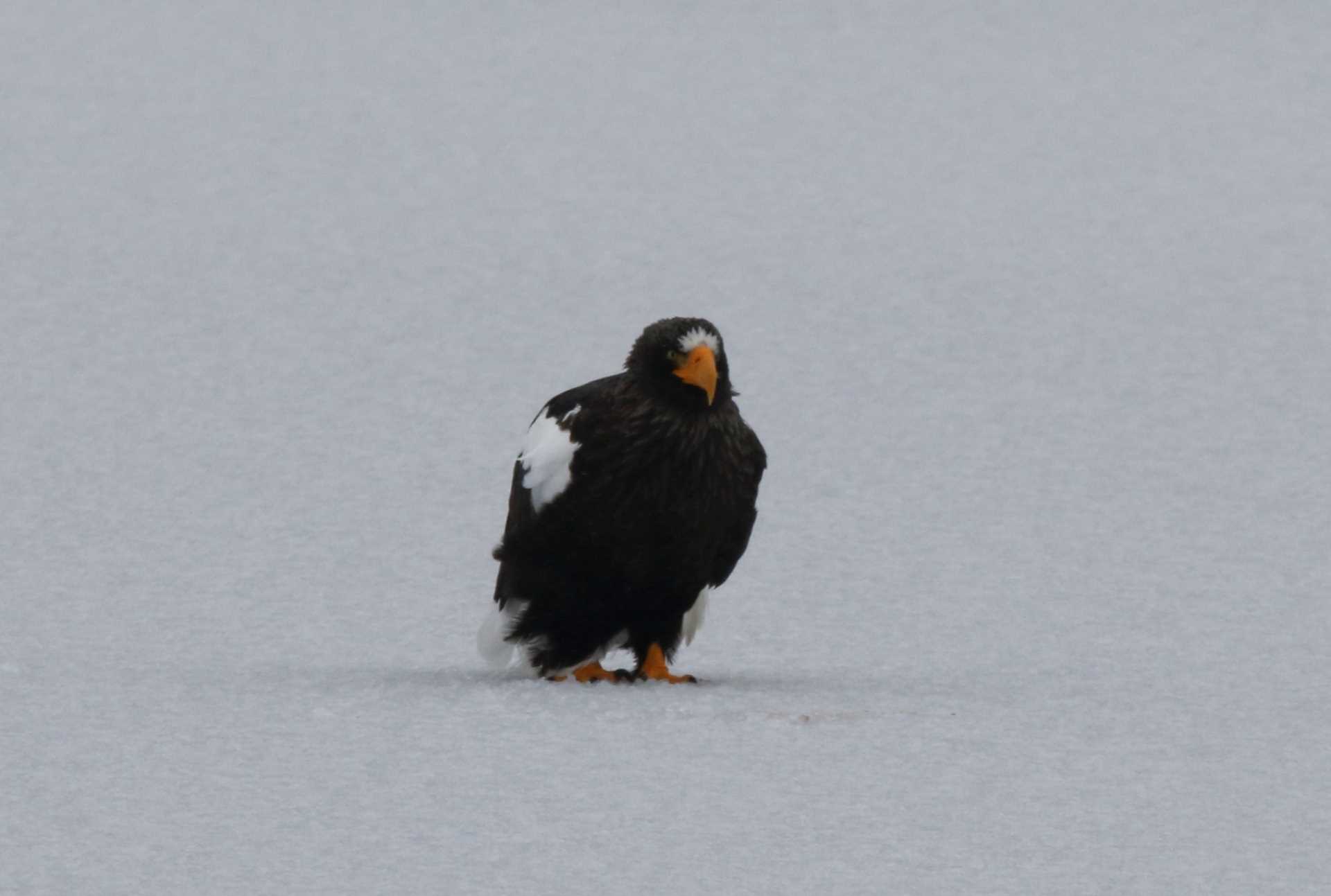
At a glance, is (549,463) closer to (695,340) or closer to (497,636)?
(695,340)

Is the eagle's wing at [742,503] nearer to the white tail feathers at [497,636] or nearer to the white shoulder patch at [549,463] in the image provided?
the white shoulder patch at [549,463]

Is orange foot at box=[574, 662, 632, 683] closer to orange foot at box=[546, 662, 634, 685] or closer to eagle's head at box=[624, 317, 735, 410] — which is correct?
orange foot at box=[546, 662, 634, 685]

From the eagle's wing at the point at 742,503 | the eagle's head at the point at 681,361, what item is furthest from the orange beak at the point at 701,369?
the eagle's wing at the point at 742,503

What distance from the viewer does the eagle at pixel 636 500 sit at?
21.0 feet

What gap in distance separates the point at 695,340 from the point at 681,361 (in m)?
0.08

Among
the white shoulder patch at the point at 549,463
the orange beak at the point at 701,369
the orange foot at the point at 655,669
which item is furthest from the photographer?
the orange foot at the point at 655,669

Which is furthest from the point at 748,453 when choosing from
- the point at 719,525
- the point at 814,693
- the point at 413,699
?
the point at 413,699

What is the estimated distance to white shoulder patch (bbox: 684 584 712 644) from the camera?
6953 millimetres

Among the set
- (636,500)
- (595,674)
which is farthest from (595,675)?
(636,500)

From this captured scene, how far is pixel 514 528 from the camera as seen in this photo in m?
6.73

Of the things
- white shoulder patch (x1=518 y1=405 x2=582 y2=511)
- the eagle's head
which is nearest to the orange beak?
the eagle's head

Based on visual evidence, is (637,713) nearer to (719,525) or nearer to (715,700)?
(715,700)

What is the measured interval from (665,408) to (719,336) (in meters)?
0.27

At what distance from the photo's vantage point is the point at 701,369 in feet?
20.7
